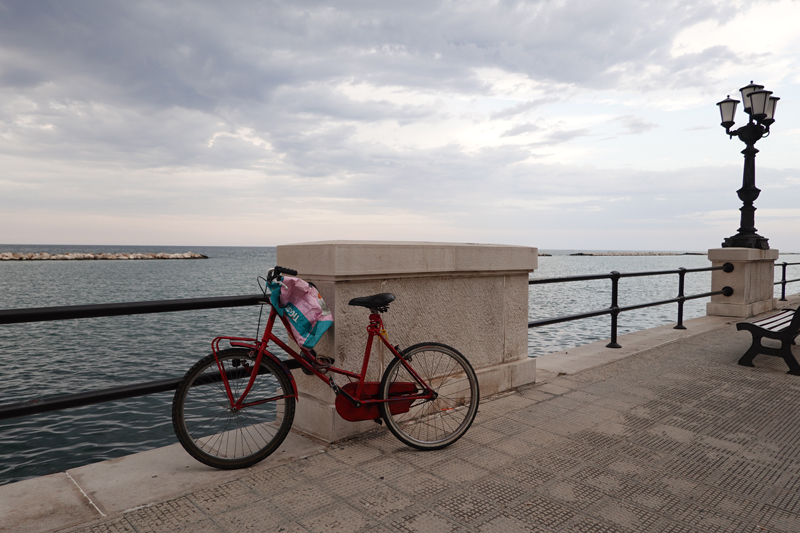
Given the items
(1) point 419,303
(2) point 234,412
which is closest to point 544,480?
(1) point 419,303

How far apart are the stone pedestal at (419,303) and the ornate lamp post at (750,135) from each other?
8.40m

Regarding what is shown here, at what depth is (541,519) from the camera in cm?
251

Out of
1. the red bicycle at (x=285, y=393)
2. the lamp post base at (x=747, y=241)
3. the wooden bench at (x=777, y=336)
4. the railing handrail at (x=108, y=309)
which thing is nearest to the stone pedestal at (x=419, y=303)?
the red bicycle at (x=285, y=393)

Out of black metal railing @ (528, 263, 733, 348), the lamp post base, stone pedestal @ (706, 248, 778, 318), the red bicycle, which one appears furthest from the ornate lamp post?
the red bicycle

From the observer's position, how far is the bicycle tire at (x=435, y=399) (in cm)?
344

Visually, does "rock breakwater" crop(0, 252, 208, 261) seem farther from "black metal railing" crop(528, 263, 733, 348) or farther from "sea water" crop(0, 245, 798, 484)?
"black metal railing" crop(528, 263, 733, 348)

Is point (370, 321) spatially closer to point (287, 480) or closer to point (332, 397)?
point (332, 397)

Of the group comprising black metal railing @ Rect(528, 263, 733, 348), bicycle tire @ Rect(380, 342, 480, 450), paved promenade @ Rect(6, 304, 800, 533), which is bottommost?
paved promenade @ Rect(6, 304, 800, 533)

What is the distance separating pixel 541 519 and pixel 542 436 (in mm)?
1180

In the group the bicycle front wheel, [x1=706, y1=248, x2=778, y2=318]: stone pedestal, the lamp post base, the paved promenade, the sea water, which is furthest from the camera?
the lamp post base

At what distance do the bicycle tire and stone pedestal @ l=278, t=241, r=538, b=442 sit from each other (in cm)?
21

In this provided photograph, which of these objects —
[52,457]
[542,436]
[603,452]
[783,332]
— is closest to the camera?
[603,452]

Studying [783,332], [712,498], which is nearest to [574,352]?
[783,332]

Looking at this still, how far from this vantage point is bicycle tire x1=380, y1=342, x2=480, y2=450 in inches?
135
